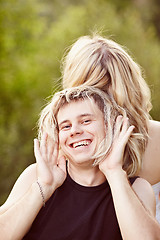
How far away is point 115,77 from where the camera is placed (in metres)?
3.40

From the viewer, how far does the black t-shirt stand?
2.88 meters

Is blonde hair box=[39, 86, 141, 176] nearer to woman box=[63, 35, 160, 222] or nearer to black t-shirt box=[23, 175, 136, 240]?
woman box=[63, 35, 160, 222]

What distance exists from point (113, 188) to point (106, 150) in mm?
245

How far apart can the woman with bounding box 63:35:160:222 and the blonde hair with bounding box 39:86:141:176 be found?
7 cm

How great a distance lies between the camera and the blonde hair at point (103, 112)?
9.67ft

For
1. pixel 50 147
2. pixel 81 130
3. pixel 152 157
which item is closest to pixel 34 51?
pixel 152 157

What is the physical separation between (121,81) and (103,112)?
449 millimetres

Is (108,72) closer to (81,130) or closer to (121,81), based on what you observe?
(121,81)

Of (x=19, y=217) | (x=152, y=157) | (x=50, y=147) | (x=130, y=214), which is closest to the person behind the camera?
(x=130, y=214)

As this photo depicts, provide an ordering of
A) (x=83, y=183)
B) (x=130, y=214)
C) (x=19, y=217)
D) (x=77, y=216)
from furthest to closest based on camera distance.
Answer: (x=83, y=183) < (x=77, y=216) < (x=19, y=217) < (x=130, y=214)

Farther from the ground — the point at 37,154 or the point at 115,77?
the point at 115,77

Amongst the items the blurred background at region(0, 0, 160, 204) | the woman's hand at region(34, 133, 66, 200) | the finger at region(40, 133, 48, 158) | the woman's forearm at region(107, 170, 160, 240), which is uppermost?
the blurred background at region(0, 0, 160, 204)

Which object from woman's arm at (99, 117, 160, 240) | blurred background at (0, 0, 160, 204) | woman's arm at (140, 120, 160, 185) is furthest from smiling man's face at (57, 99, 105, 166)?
blurred background at (0, 0, 160, 204)

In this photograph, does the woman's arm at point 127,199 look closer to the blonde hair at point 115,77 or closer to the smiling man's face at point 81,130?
the smiling man's face at point 81,130
